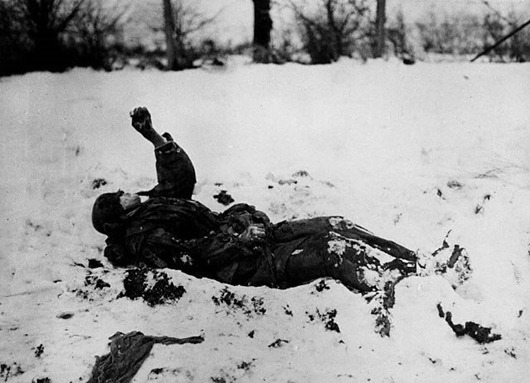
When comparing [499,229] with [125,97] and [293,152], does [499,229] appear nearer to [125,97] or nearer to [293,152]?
[293,152]

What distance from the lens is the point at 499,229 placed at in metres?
5.39

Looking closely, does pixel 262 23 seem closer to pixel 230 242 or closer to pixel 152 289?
pixel 230 242

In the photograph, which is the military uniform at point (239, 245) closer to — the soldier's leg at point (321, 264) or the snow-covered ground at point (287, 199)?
the soldier's leg at point (321, 264)

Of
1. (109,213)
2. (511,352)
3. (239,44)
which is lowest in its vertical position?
(511,352)

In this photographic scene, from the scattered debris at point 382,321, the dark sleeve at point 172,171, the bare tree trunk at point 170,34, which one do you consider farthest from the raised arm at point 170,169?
the bare tree trunk at point 170,34

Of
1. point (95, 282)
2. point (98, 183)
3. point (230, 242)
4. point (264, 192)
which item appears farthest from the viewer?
point (98, 183)

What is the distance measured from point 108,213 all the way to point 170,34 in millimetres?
4743

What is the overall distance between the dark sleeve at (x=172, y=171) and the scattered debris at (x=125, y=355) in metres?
1.52

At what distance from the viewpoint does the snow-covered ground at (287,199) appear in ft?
12.0

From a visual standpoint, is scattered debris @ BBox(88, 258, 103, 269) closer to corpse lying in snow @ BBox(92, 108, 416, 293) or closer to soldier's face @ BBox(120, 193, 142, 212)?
corpse lying in snow @ BBox(92, 108, 416, 293)

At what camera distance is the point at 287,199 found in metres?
6.25

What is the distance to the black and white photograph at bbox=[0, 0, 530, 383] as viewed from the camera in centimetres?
373

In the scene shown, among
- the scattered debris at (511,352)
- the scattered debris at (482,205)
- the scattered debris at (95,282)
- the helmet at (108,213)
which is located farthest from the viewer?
the scattered debris at (482,205)

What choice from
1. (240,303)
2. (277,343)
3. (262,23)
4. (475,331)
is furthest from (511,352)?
(262,23)
